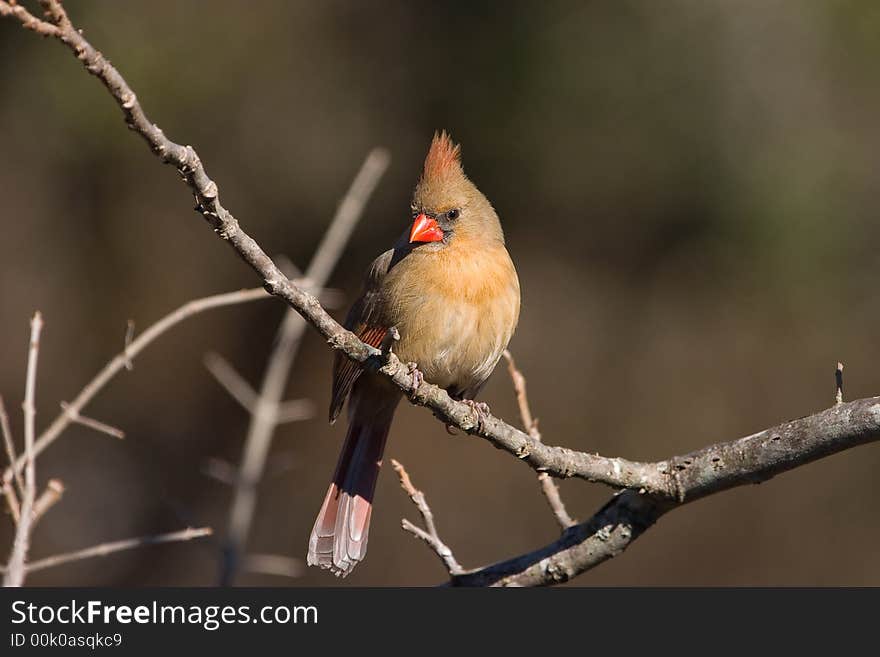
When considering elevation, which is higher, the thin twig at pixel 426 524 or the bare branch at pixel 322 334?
the bare branch at pixel 322 334

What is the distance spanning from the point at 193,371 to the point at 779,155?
4.54m

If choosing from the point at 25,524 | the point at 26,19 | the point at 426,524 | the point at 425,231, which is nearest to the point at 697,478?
the point at 426,524

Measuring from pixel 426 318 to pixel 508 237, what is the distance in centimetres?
329

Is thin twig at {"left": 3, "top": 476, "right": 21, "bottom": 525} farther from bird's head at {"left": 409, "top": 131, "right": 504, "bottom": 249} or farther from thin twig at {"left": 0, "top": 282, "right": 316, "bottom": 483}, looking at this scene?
bird's head at {"left": 409, "top": 131, "right": 504, "bottom": 249}

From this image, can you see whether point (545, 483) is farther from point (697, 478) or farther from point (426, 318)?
point (426, 318)

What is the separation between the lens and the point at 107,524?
8.33 meters

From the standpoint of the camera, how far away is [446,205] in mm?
4152

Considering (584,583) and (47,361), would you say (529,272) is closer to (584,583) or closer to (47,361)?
(584,583)

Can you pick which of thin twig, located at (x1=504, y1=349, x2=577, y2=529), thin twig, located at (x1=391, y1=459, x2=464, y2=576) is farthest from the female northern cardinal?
thin twig, located at (x1=391, y1=459, x2=464, y2=576)

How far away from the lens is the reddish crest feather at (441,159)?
164 inches

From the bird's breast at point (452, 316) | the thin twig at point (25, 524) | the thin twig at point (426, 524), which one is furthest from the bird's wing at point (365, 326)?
the thin twig at point (25, 524)

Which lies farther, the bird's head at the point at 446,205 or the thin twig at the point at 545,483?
the bird's head at the point at 446,205

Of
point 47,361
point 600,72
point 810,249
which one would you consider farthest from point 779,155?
point 47,361

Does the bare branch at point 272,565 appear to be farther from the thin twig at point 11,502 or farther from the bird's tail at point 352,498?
the thin twig at point 11,502
